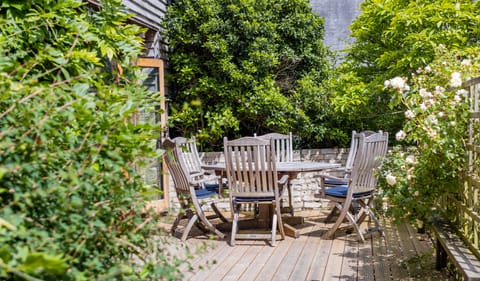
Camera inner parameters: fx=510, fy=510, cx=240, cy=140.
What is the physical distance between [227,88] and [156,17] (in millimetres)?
1425

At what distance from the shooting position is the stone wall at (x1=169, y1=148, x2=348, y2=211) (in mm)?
7125

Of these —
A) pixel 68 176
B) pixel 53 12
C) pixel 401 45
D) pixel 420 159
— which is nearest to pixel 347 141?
pixel 401 45

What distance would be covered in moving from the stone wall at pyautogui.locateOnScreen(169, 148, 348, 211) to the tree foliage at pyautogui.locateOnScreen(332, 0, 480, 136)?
0.57 meters

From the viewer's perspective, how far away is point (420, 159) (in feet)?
11.2

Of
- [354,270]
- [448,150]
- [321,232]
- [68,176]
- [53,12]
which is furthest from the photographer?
[321,232]

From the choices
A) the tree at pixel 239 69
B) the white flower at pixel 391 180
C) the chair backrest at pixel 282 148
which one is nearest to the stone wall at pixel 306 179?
the tree at pixel 239 69

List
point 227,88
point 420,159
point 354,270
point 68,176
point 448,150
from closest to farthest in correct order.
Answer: point 68,176 → point 448,150 → point 420,159 → point 354,270 → point 227,88

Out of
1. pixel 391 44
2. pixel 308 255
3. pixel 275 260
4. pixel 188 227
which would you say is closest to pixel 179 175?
pixel 188 227

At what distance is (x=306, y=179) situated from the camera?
7.16 metres

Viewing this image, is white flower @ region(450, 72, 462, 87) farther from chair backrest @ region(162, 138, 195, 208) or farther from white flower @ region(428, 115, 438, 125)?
chair backrest @ region(162, 138, 195, 208)

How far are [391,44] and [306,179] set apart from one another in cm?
214

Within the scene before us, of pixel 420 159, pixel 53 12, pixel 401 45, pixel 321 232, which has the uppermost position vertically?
pixel 401 45

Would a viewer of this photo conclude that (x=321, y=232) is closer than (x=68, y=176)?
No

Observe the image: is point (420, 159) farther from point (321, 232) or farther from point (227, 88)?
point (227, 88)
